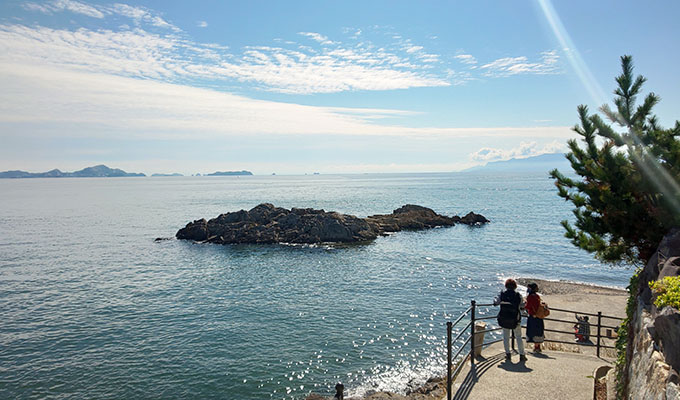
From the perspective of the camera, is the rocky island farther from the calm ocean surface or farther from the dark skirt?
the dark skirt

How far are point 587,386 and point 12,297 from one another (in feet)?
123

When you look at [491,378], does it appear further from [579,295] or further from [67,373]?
[579,295]

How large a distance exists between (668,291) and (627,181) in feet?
13.3

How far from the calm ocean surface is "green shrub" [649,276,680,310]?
12914mm

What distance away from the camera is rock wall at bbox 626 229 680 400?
554cm

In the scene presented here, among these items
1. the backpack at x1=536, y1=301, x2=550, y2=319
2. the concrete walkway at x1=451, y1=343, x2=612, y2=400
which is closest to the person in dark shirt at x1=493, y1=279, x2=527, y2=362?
the concrete walkway at x1=451, y1=343, x2=612, y2=400

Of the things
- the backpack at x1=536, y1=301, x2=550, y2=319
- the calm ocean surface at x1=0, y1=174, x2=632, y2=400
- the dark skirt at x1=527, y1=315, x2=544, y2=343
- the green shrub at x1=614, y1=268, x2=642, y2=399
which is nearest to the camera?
the green shrub at x1=614, y1=268, x2=642, y2=399

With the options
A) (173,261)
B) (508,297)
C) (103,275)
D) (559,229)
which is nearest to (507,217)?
(559,229)

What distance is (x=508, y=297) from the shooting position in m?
11.1

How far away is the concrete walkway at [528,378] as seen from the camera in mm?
9484

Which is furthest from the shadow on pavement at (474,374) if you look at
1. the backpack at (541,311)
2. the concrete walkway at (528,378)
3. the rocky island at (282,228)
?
the rocky island at (282,228)

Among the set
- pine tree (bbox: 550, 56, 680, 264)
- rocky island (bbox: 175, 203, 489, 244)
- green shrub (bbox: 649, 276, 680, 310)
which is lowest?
rocky island (bbox: 175, 203, 489, 244)

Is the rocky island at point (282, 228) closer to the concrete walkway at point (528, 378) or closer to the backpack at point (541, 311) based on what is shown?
the backpack at point (541, 311)

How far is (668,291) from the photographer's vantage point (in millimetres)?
6008
